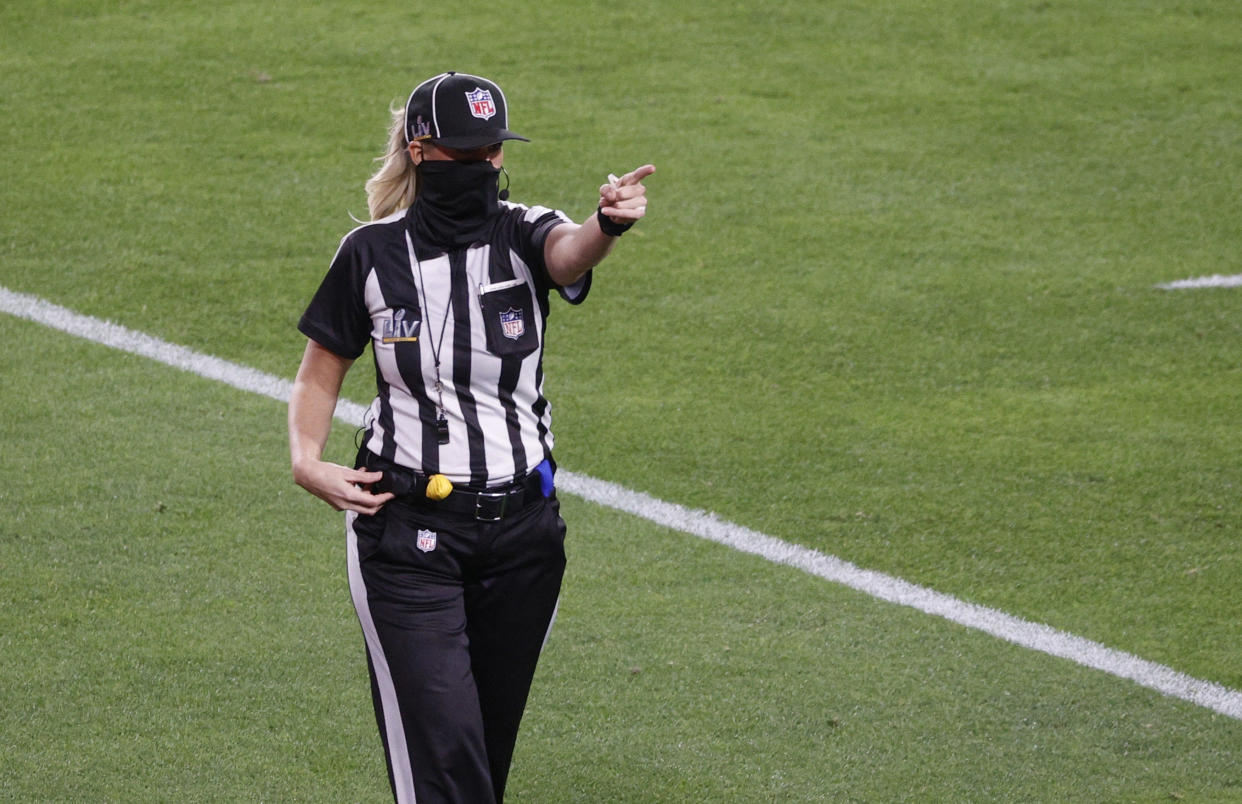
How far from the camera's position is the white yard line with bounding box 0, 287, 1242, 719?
17.3 ft

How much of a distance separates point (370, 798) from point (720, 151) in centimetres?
604

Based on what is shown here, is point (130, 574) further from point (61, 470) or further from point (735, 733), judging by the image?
point (735, 733)

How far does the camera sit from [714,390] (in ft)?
23.9

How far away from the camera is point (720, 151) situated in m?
9.74

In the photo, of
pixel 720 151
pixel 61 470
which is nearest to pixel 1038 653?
pixel 61 470

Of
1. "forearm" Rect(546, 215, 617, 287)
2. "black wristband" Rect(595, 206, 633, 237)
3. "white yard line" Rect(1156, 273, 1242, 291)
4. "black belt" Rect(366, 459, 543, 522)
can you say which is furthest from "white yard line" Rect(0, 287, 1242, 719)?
"white yard line" Rect(1156, 273, 1242, 291)

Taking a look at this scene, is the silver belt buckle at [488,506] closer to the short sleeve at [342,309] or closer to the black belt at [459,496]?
the black belt at [459,496]

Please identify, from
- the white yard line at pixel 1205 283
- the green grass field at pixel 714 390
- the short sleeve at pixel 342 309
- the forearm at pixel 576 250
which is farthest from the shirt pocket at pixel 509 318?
the white yard line at pixel 1205 283

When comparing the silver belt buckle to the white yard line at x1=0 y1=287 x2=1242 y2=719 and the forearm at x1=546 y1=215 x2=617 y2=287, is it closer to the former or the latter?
the forearm at x1=546 y1=215 x2=617 y2=287

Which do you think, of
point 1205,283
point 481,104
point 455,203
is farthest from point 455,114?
point 1205,283

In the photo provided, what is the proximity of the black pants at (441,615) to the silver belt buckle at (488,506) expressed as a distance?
2 cm

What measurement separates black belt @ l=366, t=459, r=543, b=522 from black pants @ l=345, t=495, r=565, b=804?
0.07ft

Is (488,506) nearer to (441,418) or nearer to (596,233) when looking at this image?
(441,418)

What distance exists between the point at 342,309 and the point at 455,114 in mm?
532
